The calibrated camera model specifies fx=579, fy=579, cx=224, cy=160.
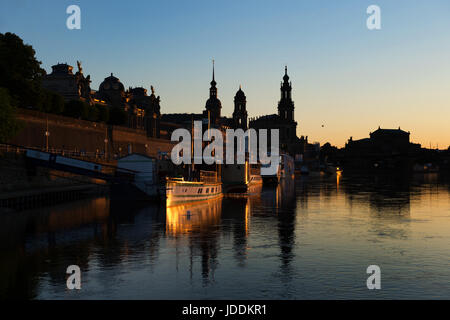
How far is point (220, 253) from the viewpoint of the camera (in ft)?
118

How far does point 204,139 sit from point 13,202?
35505 mm

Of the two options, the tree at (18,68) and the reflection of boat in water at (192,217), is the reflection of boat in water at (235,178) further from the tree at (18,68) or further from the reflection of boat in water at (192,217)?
the tree at (18,68)

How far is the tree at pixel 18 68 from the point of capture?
76.7 metres

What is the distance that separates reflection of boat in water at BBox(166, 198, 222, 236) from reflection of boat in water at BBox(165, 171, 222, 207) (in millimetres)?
978

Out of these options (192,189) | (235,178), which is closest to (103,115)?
(235,178)

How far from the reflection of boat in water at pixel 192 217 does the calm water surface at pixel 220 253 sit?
12 centimetres

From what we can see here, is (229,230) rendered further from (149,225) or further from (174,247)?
(174,247)

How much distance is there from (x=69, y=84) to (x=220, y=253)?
378 feet

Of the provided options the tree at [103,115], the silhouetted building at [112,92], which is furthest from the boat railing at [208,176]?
the silhouetted building at [112,92]

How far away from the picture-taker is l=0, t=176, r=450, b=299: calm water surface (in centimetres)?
2633

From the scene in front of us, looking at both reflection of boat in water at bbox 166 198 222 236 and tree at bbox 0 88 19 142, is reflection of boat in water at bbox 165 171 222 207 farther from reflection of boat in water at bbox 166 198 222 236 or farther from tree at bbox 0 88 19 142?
tree at bbox 0 88 19 142
